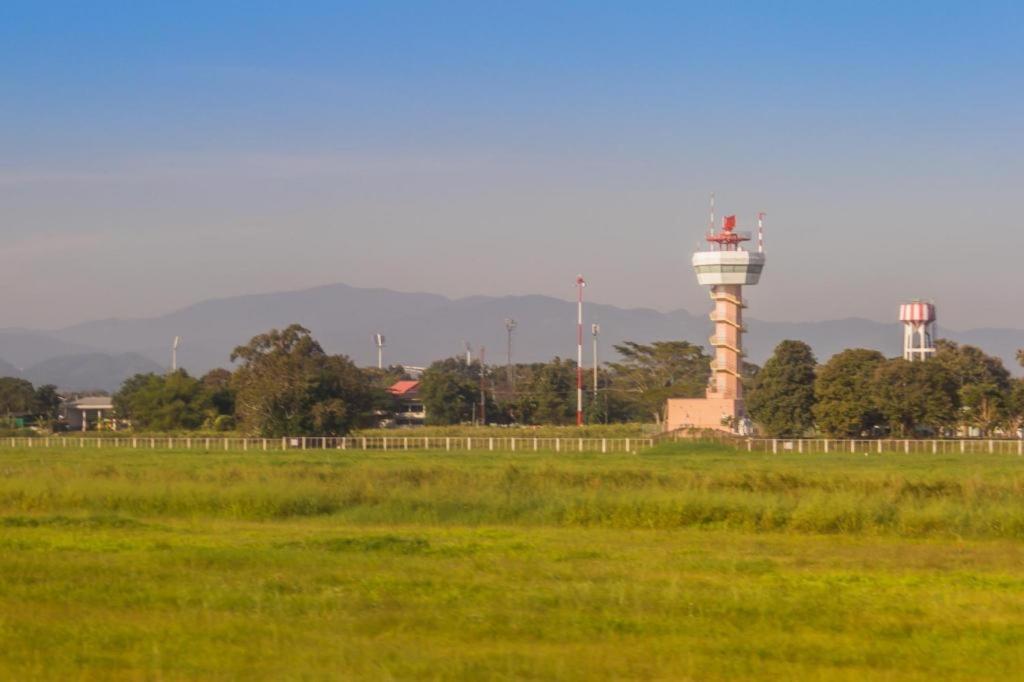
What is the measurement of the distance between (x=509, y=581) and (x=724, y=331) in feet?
292

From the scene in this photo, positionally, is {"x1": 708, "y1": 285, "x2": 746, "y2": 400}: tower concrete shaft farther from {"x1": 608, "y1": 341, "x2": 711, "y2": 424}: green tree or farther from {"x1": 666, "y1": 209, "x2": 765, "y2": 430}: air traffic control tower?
{"x1": 608, "y1": 341, "x2": 711, "y2": 424}: green tree

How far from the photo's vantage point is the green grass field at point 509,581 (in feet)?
42.9

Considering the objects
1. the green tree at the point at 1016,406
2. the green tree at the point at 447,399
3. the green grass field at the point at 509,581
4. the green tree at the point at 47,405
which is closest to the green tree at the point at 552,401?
the green tree at the point at 447,399

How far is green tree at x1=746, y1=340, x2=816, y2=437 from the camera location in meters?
87.1

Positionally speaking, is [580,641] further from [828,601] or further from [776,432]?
[776,432]

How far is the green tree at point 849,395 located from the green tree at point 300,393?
96.3 feet

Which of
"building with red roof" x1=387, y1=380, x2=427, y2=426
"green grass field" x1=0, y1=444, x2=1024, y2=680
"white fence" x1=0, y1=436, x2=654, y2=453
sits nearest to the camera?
"green grass field" x1=0, y1=444, x2=1024, y2=680

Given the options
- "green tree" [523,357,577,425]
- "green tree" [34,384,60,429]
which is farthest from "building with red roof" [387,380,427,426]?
"green tree" [34,384,60,429]

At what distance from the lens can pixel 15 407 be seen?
130625 millimetres

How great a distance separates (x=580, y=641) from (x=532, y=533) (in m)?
11.5

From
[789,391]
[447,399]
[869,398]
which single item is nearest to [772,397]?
[789,391]

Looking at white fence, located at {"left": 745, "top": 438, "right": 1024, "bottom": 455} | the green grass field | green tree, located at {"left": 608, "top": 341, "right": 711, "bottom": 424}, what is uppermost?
green tree, located at {"left": 608, "top": 341, "right": 711, "bottom": 424}

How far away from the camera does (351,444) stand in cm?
7994

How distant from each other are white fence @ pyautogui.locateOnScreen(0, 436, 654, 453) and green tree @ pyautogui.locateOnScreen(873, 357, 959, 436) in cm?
1474
